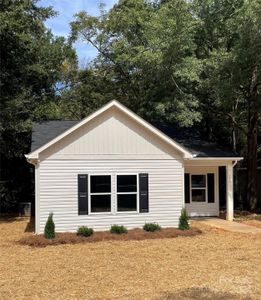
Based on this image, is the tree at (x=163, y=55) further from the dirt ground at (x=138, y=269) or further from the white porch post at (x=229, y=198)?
the dirt ground at (x=138, y=269)

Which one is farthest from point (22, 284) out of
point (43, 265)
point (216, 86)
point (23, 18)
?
point (23, 18)

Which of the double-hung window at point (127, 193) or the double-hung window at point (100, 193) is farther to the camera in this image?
the double-hung window at point (127, 193)

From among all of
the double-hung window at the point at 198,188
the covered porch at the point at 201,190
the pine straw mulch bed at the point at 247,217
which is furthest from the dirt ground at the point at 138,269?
the double-hung window at the point at 198,188

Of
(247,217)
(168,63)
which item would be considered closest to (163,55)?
(168,63)

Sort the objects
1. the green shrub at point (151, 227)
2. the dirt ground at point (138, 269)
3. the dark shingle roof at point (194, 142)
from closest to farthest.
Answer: the dirt ground at point (138, 269) → the green shrub at point (151, 227) → the dark shingle roof at point (194, 142)

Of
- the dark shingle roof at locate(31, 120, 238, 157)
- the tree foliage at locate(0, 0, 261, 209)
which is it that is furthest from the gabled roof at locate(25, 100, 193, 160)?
the tree foliage at locate(0, 0, 261, 209)

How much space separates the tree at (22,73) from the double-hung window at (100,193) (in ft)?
15.8

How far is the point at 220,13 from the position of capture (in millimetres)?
20875

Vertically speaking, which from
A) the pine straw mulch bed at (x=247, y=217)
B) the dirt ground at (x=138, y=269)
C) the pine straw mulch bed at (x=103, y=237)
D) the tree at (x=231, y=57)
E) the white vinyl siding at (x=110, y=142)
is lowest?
the dirt ground at (x=138, y=269)

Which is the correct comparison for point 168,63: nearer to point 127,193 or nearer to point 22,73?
point 127,193

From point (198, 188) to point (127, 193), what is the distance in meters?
5.30

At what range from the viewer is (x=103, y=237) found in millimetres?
15930

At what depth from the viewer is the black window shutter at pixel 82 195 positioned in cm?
1698

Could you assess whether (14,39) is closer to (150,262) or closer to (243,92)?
(243,92)
